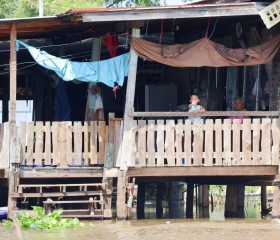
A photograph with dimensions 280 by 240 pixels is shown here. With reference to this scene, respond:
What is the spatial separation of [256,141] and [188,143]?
132 centimetres

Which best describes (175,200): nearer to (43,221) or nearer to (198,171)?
(198,171)

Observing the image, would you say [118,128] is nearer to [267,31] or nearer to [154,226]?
[154,226]

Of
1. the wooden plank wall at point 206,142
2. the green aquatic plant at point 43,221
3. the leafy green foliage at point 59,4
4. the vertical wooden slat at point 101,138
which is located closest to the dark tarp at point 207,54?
the wooden plank wall at point 206,142

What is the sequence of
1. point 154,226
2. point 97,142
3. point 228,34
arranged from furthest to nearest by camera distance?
point 228,34
point 97,142
point 154,226

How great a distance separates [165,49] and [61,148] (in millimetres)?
2790

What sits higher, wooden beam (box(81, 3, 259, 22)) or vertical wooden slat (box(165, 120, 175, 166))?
wooden beam (box(81, 3, 259, 22))

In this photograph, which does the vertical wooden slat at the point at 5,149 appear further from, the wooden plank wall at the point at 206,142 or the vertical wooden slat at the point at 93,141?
the wooden plank wall at the point at 206,142

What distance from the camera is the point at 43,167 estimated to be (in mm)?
17281

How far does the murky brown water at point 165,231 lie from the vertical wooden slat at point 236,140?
4.02ft

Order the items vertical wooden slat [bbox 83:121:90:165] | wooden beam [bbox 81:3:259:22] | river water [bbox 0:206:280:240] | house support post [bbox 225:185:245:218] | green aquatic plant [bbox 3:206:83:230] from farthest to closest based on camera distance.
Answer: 1. house support post [bbox 225:185:245:218]
2. vertical wooden slat [bbox 83:121:90:165]
3. wooden beam [bbox 81:3:259:22]
4. green aquatic plant [bbox 3:206:83:230]
5. river water [bbox 0:206:280:240]

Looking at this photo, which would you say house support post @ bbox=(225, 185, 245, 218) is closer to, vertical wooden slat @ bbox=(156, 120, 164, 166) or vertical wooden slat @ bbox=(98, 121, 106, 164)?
vertical wooden slat @ bbox=(156, 120, 164, 166)

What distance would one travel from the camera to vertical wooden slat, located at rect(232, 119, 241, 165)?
1703cm

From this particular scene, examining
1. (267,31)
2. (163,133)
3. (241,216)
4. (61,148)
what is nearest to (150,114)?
(163,133)

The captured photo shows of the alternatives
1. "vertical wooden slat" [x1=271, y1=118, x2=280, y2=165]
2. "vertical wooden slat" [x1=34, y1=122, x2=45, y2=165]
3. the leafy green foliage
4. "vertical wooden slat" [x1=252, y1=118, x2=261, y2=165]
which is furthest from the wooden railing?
the leafy green foliage
